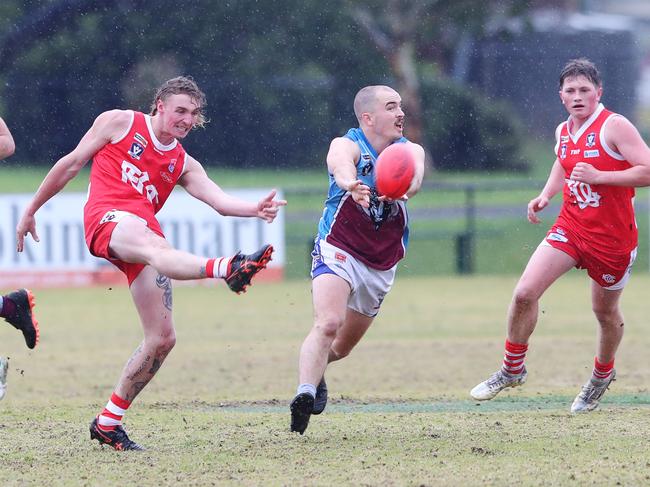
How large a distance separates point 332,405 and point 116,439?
2337 millimetres

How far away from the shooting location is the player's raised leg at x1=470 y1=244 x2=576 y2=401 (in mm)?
8086

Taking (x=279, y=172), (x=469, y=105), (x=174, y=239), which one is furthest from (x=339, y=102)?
(x=174, y=239)

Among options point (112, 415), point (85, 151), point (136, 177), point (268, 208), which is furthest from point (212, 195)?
point (112, 415)

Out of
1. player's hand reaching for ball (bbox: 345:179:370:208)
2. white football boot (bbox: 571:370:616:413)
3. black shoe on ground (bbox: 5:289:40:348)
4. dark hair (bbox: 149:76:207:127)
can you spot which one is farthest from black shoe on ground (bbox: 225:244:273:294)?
white football boot (bbox: 571:370:616:413)

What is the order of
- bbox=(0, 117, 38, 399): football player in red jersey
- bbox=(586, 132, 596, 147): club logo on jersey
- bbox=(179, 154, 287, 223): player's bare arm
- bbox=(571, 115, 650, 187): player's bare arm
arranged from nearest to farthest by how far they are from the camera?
bbox=(179, 154, 287, 223): player's bare arm → bbox=(571, 115, 650, 187): player's bare arm → bbox=(0, 117, 38, 399): football player in red jersey → bbox=(586, 132, 596, 147): club logo on jersey

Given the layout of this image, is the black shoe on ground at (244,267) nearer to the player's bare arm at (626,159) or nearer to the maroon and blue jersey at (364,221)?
the maroon and blue jersey at (364,221)

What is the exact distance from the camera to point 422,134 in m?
29.3

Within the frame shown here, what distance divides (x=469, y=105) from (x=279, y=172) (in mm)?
5768

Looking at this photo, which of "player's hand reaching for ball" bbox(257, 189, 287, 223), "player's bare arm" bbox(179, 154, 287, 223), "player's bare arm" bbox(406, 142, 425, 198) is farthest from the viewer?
"player's bare arm" bbox(179, 154, 287, 223)

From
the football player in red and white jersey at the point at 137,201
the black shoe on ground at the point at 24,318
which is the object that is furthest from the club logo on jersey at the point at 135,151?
the black shoe on ground at the point at 24,318

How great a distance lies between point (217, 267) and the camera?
21.0 ft

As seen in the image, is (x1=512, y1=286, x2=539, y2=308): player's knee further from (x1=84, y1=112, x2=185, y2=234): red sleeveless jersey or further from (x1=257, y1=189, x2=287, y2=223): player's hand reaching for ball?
(x1=84, y1=112, x2=185, y2=234): red sleeveless jersey

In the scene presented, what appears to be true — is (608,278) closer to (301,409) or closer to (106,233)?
(301,409)

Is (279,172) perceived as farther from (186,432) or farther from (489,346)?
(186,432)
